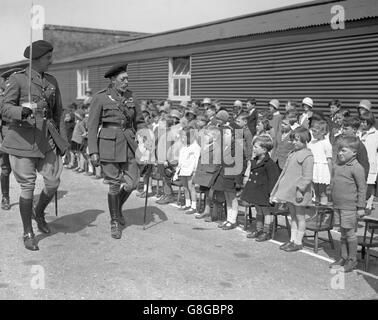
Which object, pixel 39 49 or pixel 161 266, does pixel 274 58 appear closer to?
pixel 39 49

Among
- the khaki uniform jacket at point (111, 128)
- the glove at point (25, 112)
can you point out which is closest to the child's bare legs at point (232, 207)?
the khaki uniform jacket at point (111, 128)

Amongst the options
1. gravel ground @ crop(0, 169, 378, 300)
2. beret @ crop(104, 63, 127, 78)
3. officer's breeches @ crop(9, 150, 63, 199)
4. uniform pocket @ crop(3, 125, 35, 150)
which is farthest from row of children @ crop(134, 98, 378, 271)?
uniform pocket @ crop(3, 125, 35, 150)

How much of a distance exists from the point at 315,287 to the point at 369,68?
24.0 feet

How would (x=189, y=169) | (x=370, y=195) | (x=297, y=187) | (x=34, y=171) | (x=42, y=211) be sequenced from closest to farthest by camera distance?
(x=34, y=171) → (x=297, y=187) → (x=42, y=211) → (x=370, y=195) → (x=189, y=169)

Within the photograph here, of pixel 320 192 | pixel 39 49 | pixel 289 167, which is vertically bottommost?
pixel 320 192

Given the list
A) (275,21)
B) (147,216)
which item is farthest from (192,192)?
(275,21)

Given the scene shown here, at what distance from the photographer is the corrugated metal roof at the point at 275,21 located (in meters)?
11.7

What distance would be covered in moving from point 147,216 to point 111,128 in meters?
1.76

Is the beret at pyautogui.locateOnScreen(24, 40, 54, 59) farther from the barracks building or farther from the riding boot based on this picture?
the barracks building

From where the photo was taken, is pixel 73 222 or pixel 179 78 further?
pixel 179 78

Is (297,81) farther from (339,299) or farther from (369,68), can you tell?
(339,299)

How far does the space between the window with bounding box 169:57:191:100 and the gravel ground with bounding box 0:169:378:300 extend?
36.1 feet

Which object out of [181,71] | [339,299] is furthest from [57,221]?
[181,71]

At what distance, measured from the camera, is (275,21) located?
47.3ft
